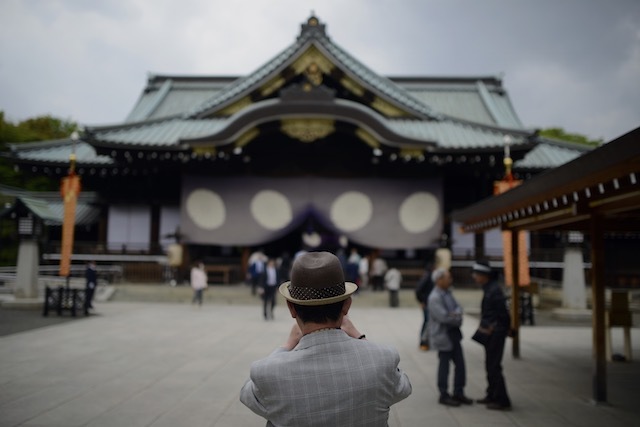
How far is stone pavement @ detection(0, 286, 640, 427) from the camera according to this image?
4777 mm

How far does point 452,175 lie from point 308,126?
19.0 feet

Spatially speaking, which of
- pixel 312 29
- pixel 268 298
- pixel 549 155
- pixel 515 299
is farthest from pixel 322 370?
pixel 549 155

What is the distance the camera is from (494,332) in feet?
17.2

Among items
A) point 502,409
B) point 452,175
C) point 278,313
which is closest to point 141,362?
point 502,409

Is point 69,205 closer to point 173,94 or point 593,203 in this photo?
point 593,203

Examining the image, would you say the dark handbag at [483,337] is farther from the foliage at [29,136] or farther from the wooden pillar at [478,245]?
the foliage at [29,136]

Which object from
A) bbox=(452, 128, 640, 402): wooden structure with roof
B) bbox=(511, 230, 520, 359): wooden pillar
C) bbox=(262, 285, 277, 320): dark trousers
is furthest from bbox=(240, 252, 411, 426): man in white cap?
bbox=(262, 285, 277, 320): dark trousers

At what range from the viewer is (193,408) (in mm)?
4996

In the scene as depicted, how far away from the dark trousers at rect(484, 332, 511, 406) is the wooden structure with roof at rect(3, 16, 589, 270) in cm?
1033

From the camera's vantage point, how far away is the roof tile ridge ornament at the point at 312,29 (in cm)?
1617

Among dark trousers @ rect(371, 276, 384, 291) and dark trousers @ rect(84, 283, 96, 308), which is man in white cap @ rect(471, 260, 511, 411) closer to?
dark trousers @ rect(84, 283, 96, 308)

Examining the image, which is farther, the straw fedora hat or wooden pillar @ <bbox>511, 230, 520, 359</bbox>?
wooden pillar @ <bbox>511, 230, 520, 359</bbox>

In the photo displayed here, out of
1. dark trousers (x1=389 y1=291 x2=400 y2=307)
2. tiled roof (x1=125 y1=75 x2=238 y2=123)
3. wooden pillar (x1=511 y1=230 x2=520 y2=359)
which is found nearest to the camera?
wooden pillar (x1=511 y1=230 x2=520 y2=359)

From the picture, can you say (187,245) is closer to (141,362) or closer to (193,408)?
(141,362)
